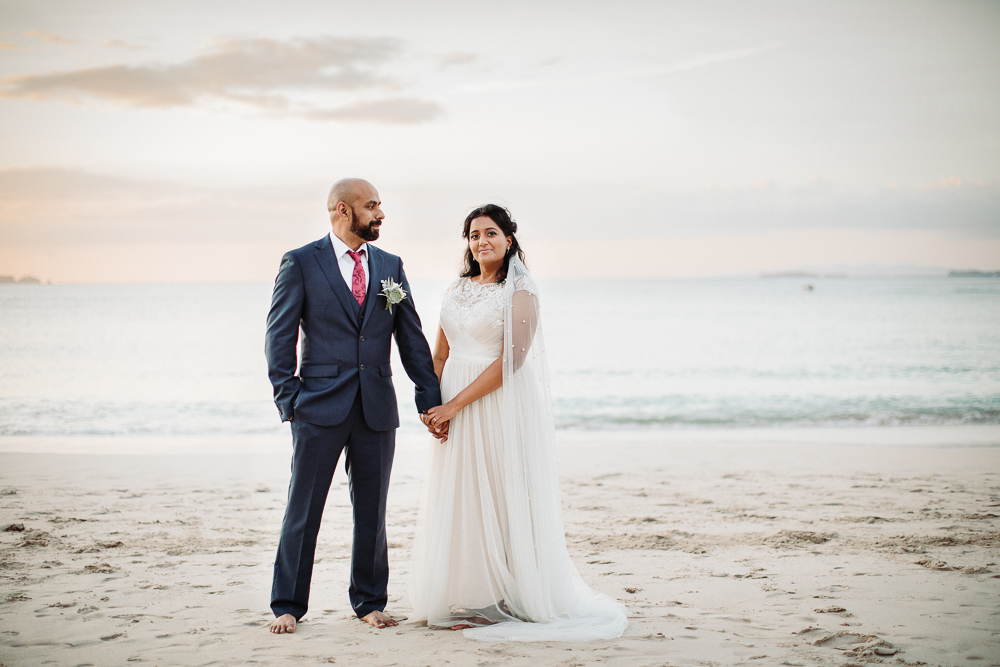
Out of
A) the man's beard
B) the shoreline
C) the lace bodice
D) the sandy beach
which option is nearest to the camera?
the sandy beach

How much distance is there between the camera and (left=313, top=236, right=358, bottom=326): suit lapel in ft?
11.3

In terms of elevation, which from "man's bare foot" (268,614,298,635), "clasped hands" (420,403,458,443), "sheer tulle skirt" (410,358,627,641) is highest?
"clasped hands" (420,403,458,443)

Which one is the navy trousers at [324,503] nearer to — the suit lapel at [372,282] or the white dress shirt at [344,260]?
the suit lapel at [372,282]

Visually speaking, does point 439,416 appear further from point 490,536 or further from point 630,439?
point 630,439

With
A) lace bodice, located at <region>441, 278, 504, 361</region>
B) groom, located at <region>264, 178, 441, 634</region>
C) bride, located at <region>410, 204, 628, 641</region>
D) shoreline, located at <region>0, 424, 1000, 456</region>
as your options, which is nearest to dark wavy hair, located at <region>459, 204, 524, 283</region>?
bride, located at <region>410, 204, 628, 641</region>

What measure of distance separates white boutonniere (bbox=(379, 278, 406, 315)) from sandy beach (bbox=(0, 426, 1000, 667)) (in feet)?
5.35

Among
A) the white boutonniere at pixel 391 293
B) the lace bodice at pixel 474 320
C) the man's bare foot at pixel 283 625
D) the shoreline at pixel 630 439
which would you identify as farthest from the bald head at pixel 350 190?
the shoreline at pixel 630 439

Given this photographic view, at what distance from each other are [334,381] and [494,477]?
38.3 inches

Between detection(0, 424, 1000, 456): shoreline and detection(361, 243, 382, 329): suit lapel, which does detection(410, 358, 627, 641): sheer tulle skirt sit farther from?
detection(0, 424, 1000, 456): shoreline

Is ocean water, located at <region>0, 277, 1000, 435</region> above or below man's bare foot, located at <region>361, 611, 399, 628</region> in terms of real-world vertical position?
above

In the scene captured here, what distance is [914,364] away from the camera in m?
21.3

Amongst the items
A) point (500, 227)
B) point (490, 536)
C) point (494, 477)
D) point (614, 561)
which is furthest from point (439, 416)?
point (614, 561)

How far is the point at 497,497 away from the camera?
3660 millimetres

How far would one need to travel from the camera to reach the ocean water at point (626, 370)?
13.4 m
